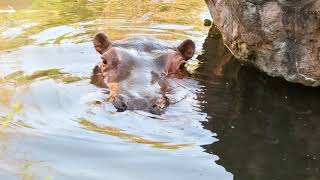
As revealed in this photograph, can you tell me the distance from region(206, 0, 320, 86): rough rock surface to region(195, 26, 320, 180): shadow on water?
243mm

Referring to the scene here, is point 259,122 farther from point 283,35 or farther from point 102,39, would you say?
point 102,39

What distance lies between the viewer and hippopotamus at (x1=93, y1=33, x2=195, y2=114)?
604 cm

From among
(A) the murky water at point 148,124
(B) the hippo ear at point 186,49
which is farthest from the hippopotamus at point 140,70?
(A) the murky water at point 148,124

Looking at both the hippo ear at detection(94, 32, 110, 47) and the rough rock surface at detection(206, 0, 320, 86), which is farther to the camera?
the hippo ear at detection(94, 32, 110, 47)

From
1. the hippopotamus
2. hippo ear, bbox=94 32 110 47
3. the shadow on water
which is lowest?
the shadow on water

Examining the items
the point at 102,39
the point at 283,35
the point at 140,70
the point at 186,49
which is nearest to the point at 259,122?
the point at 283,35

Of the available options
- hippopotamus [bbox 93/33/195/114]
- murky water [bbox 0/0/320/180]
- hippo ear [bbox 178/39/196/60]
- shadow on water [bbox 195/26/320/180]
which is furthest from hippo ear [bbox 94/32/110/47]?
shadow on water [bbox 195/26/320/180]

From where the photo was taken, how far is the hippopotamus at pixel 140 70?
6.04m

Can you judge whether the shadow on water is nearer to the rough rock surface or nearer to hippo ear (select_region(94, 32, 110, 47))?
the rough rock surface

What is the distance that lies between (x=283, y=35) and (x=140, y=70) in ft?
5.09

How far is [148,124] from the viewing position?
224 inches

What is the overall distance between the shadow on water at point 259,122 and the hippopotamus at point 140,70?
0.39m

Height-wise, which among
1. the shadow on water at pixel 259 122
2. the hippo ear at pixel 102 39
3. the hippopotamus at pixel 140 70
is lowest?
the shadow on water at pixel 259 122

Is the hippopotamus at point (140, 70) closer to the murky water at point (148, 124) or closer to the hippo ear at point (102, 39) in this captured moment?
the hippo ear at point (102, 39)
